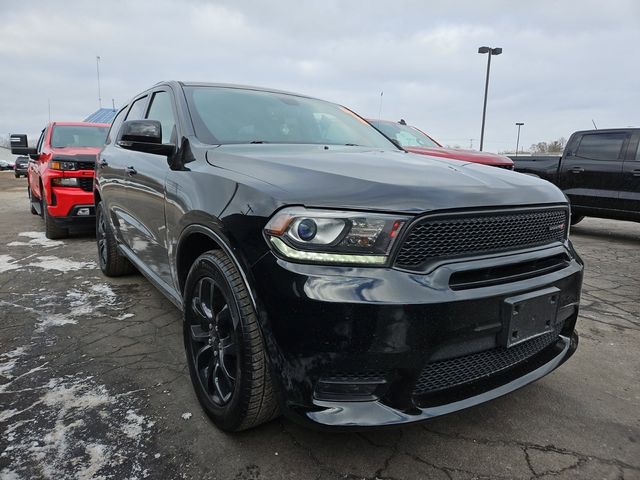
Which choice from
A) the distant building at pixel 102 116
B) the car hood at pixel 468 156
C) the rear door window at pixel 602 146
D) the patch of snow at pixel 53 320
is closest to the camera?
the patch of snow at pixel 53 320

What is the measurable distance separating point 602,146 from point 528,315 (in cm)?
706

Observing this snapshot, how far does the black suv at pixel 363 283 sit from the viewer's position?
158 cm

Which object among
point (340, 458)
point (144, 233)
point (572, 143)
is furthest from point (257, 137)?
point (572, 143)

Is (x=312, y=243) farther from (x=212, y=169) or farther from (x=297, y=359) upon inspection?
(x=212, y=169)

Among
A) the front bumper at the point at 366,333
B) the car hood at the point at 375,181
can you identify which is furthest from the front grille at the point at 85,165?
the front bumper at the point at 366,333

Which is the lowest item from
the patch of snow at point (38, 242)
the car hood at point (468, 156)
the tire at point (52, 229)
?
the patch of snow at point (38, 242)

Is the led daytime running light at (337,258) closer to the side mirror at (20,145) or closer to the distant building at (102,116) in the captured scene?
the side mirror at (20,145)

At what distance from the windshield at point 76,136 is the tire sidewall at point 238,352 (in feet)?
19.2

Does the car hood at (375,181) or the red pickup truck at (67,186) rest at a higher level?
the car hood at (375,181)

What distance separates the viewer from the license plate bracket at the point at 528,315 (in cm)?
175

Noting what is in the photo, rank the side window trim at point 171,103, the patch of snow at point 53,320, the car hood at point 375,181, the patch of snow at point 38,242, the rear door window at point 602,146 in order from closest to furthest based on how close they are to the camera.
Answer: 1. the car hood at point 375,181
2. the side window trim at point 171,103
3. the patch of snow at point 53,320
4. the patch of snow at point 38,242
5. the rear door window at point 602,146

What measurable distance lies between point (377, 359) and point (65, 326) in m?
2.69

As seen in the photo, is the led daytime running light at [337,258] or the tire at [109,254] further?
the tire at [109,254]

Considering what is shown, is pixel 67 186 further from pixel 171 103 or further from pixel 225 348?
pixel 225 348
